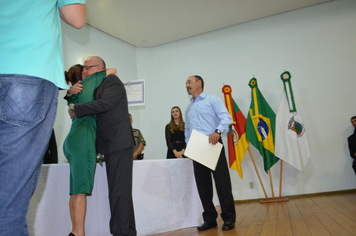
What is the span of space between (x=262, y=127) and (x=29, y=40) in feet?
13.7

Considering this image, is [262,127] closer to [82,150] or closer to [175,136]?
[175,136]

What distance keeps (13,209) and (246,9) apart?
16.0ft

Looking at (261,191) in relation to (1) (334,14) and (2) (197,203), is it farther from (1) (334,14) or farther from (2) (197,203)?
(1) (334,14)

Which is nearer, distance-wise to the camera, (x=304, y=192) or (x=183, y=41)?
(x=304, y=192)

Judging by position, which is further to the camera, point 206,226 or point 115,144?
point 206,226

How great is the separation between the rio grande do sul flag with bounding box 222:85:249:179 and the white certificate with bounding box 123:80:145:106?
232cm

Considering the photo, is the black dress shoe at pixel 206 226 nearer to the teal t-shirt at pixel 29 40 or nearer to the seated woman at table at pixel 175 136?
the seated woman at table at pixel 175 136

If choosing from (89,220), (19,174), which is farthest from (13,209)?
(89,220)

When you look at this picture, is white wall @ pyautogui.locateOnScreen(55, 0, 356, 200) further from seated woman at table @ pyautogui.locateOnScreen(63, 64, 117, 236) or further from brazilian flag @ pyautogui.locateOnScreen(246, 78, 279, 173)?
seated woman at table @ pyautogui.locateOnScreen(63, 64, 117, 236)

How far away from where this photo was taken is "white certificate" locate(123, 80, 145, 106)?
8.22ft

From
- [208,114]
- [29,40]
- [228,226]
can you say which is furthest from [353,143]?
[29,40]

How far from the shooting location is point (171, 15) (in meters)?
4.85

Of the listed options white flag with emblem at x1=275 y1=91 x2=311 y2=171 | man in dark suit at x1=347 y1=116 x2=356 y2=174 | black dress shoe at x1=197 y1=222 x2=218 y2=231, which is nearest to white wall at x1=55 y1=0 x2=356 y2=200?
man in dark suit at x1=347 y1=116 x2=356 y2=174

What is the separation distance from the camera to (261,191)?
4.95 metres
